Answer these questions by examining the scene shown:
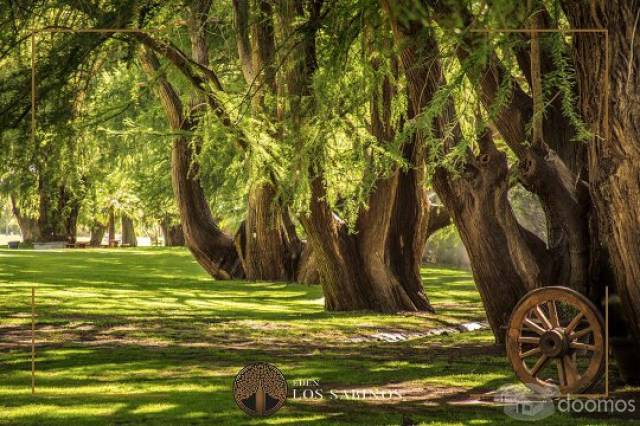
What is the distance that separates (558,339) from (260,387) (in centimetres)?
269

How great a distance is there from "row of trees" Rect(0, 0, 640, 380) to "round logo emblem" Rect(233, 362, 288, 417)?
9.07 feet

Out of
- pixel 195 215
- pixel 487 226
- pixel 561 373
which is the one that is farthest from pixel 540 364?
pixel 195 215

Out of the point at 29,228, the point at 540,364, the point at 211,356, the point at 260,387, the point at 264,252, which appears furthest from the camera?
the point at 29,228

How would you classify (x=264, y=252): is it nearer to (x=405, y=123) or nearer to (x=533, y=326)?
(x=405, y=123)

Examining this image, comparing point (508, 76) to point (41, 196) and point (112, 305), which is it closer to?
point (41, 196)

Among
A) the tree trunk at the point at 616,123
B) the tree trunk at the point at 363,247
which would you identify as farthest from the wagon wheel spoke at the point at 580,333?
the tree trunk at the point at 363,247

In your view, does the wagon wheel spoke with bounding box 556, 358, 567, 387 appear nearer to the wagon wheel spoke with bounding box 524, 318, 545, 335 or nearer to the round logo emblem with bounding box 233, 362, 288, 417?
the wagon wheel spoke with bounding box 524, 318, 545, 335

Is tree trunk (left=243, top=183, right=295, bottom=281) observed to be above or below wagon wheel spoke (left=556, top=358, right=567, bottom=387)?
above

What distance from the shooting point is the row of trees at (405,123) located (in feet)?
30.5

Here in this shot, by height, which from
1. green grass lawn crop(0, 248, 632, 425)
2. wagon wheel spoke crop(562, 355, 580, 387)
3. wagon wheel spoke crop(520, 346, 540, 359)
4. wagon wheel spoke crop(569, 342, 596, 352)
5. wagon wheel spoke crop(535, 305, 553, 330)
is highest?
wagon wheel spoke crop(535, 305, 553, 330)

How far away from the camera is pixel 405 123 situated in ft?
32.7

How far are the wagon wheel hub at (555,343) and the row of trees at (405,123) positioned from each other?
3.05 ft

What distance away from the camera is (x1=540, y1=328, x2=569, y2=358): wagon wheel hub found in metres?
8.66

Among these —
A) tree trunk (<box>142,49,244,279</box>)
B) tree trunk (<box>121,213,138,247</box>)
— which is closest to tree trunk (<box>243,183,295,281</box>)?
tree trunk (<box>142,49,244,279</box>)
